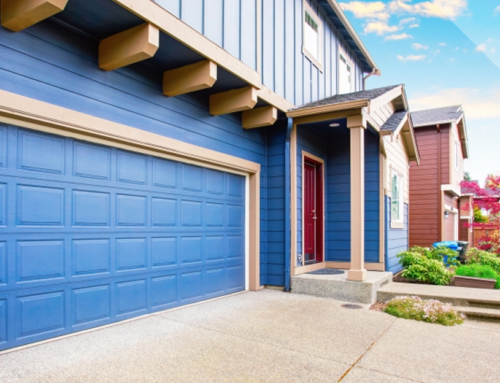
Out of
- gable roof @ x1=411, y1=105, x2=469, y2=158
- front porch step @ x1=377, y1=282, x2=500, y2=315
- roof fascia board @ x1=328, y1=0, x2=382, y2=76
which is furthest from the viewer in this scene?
gable roof @ x1=411, y1=105, x2=469, y2=158

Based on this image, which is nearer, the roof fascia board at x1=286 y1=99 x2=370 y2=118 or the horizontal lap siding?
the roof fascia board at x1=286 y1=99 x2=370 y2=118

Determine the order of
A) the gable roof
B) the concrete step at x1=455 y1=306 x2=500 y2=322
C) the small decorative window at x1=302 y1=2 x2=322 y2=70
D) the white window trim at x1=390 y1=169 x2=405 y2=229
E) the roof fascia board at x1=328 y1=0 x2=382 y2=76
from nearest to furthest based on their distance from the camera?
the concrete step at x1=455 y1=306 x2=500 y2=322 < the small decorative window at x1=302 y1=2 x2=322 y2=70 < the white window trim at x1=390 y1=169 x2=405 y2=229 < the roof fascia board at x1=328 y1=0 x2=382 y2=76 < the gable roof

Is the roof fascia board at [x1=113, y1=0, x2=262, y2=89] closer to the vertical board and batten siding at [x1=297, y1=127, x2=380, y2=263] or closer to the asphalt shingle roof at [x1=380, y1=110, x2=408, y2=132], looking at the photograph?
the vertical board and batten siding at [x1=297, y1=127, x2=380, y2=263]

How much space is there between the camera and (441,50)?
945 inches

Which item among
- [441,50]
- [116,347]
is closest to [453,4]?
[116,347]

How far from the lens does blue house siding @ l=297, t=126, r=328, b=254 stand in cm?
622

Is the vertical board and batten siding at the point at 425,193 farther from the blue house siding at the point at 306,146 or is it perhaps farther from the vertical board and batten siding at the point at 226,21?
the vertical board and batten siding at the point at 226,21

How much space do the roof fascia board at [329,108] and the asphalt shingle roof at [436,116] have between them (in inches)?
334

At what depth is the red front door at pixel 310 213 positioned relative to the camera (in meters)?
6.81

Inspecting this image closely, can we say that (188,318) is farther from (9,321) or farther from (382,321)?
(382,321)

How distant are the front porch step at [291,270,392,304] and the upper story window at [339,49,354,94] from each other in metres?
5.07

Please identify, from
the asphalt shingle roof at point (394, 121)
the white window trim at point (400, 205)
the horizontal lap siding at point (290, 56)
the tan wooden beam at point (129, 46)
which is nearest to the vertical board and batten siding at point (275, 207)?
the horizontal lap siding at point (290, 56)

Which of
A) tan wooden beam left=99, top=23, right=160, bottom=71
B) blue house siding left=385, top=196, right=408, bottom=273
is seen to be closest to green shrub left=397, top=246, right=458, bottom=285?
blue house siding left=385, top=196, right=408, bottom=273

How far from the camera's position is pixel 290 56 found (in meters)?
6.48
